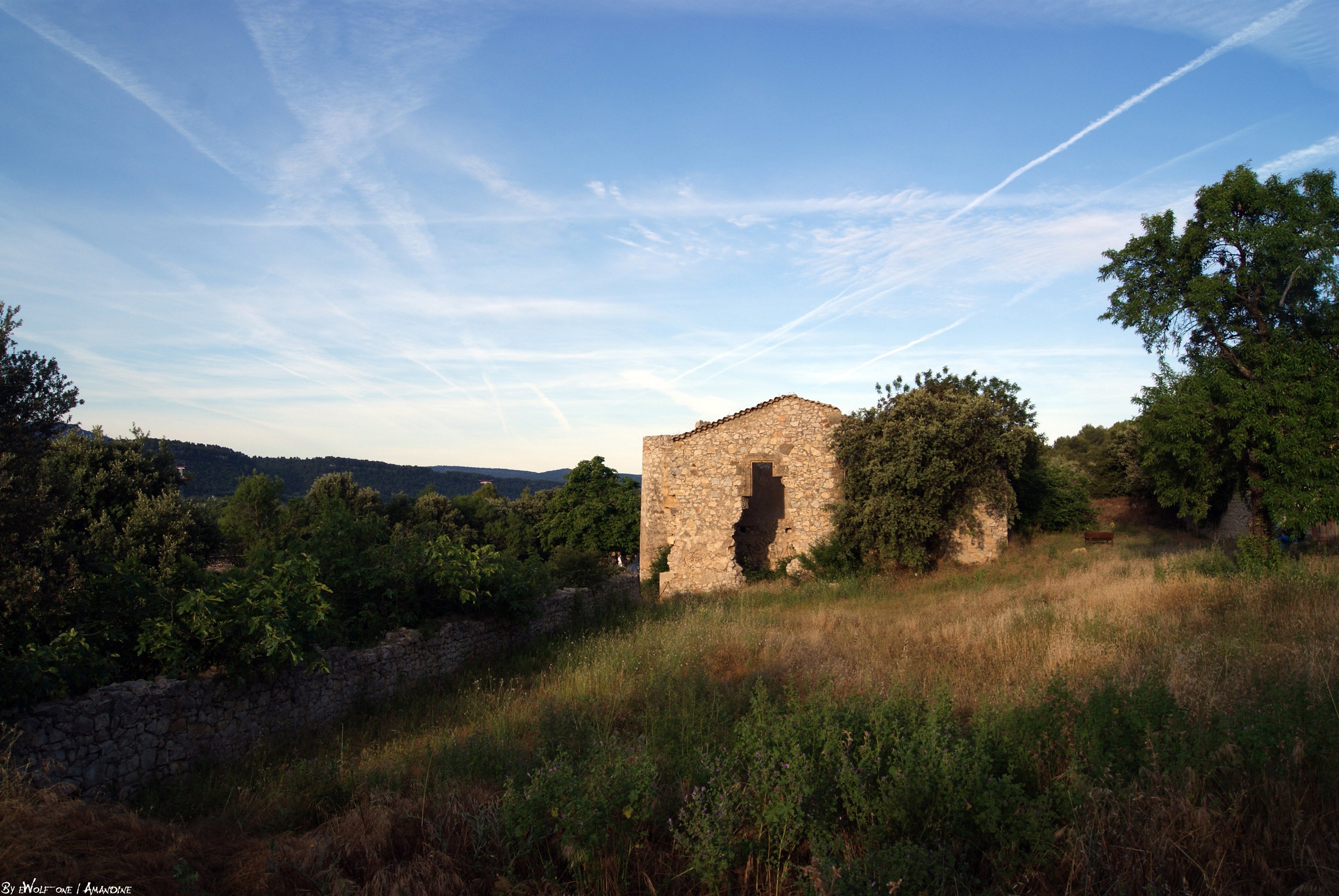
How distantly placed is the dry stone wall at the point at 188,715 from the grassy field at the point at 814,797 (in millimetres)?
322

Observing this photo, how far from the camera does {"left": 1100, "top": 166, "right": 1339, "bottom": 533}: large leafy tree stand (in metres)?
→ 10.8

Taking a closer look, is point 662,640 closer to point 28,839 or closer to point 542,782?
point 542,782

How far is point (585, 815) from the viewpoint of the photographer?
3.52 metres

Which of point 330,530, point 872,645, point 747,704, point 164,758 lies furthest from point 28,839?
point 872,645

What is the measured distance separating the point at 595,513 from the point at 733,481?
17077mm

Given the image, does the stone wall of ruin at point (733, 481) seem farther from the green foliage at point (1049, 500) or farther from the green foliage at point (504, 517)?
the green foliage at point (504, 517)

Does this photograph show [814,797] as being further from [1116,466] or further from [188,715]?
[1116,466]

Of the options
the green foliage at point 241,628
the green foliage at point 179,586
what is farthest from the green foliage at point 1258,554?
the green foliage at point 241,628

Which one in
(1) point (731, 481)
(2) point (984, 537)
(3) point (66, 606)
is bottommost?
(3) point (66, 606)

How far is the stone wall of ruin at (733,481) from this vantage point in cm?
1852

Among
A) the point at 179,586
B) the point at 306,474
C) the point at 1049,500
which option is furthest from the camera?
the point at 306,474

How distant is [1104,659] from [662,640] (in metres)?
4.94

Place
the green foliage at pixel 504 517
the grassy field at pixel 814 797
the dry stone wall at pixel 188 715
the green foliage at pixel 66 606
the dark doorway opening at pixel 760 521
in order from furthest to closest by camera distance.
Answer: the green foliage at pixel 504 517 < the dark doorway opening at pixel 760 521 < the green foliage at pixel 66 606 < the dry stone wall at pixel 188 715 < the grassy field at pixel 814 797

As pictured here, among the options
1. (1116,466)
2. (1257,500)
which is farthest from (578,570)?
(1116,466)
